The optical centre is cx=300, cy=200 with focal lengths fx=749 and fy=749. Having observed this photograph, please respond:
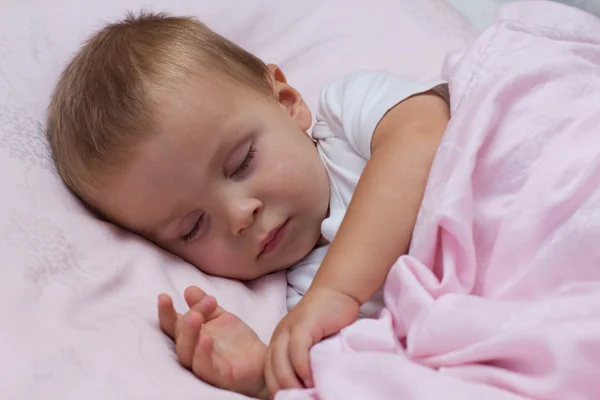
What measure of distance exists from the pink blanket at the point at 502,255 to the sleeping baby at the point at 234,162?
0.05 metres

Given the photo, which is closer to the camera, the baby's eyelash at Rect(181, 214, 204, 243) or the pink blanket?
the pink blanket

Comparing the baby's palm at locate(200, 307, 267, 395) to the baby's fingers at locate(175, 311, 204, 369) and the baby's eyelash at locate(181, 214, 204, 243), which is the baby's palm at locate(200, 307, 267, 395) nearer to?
the baby's fingers at locate(175, 311, 204, 369)

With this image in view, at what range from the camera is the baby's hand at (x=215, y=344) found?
0.75 m

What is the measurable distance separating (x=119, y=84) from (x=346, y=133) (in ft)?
0.99

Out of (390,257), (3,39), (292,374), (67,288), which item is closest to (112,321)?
(67,288)

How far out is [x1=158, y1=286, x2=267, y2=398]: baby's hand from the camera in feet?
2.45

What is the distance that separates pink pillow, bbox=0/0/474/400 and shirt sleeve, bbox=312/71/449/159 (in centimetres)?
19

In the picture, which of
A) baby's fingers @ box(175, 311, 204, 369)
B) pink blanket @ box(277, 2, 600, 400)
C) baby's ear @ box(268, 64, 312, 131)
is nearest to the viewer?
pink blanket @ box(277, 2, 600, 400)

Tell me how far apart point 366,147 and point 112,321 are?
1.32ft

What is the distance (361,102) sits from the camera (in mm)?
1009

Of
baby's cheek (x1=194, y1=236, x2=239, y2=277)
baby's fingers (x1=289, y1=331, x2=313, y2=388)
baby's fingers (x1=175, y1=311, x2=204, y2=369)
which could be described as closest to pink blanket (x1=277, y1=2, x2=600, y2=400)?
baby's fingers (x1=289, y1=331, x2=313, y2=388)

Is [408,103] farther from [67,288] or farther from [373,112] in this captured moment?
[67,288]

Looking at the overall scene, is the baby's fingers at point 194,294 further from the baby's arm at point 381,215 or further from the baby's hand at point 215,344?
the baby's arm at point 381,215

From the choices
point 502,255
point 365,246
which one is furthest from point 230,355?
point 502,255
